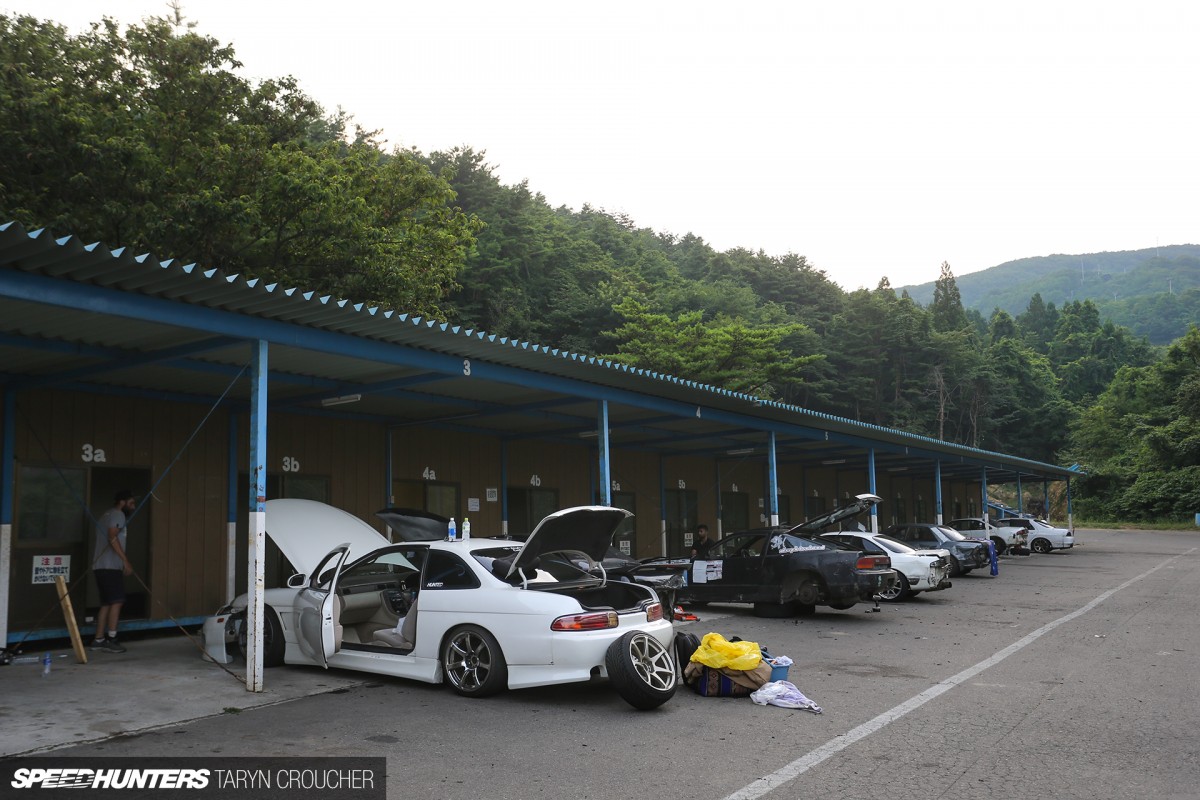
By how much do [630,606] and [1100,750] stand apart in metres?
3.84

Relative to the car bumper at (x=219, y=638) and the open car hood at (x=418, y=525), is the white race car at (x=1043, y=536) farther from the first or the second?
the car bumper at (x=219, y=638)

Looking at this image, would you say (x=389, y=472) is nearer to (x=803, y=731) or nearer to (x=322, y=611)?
(x=322, y=611)

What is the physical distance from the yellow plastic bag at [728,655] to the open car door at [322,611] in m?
3.51

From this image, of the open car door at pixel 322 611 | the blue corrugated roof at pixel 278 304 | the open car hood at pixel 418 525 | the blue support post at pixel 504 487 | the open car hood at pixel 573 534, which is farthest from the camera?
the blue support post at pixel 504 487

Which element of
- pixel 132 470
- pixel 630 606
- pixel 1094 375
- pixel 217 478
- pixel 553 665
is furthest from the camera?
pixel 1094 375

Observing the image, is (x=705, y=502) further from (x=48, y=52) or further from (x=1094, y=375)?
(x=1094, y=375)

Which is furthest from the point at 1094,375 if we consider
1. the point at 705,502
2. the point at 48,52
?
the point at 48,52

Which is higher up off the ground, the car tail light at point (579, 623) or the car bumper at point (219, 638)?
the car tail light at point (579, 623)

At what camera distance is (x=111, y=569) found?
10.4m

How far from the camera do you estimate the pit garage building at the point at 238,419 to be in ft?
27.8

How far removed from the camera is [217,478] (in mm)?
13312

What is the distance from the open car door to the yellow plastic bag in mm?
3509

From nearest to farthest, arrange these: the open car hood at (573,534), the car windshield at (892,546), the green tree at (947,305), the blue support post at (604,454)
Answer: the open car hood at (573,534) < the blue support post at (604,454) < the car windshield at (892,546) < the green tree at (947,305)

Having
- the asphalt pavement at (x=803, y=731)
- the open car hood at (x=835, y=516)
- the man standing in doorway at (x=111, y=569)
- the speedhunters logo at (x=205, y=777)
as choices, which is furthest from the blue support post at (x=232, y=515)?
the open car hood at (x=835, y=516)
